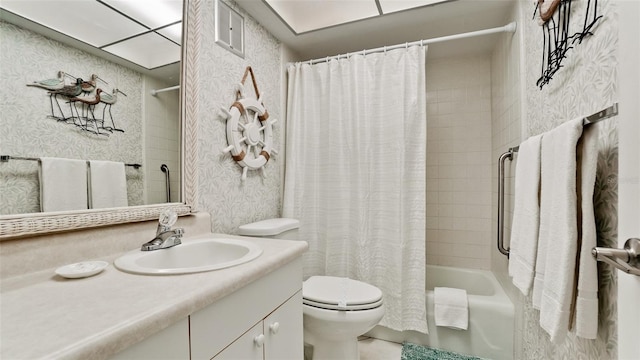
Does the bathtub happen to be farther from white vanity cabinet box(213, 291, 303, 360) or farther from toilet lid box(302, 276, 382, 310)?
white vanity cabinet box(213, 291, 303, 360)

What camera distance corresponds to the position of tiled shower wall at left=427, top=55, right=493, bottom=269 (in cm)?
228

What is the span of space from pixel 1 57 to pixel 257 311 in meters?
1.03

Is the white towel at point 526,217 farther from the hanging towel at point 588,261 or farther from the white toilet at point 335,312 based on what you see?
the white toilet at point 335,312

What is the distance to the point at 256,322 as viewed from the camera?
33.2 inches

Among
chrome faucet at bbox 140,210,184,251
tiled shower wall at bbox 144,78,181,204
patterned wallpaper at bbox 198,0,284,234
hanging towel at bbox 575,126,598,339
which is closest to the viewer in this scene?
hanging towel at bbox 575,126,598,339

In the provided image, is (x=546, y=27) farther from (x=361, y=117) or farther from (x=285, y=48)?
(x=285, y=48)

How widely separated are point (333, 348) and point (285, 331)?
2.02 ft

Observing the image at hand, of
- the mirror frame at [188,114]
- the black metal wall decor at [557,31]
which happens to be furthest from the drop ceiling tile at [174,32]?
the black metal wall decor at [557,31]

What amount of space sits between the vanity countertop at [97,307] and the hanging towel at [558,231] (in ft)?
2.75

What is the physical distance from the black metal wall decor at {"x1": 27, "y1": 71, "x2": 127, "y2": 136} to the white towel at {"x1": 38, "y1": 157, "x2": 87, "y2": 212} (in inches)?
5.2

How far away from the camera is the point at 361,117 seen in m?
1.92

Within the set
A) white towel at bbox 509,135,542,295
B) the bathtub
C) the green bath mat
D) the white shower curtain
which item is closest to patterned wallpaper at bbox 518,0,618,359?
white towel at bbox 509,135,542,295

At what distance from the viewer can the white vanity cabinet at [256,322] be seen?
67cm

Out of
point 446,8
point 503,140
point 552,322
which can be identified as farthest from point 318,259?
point 446,8
